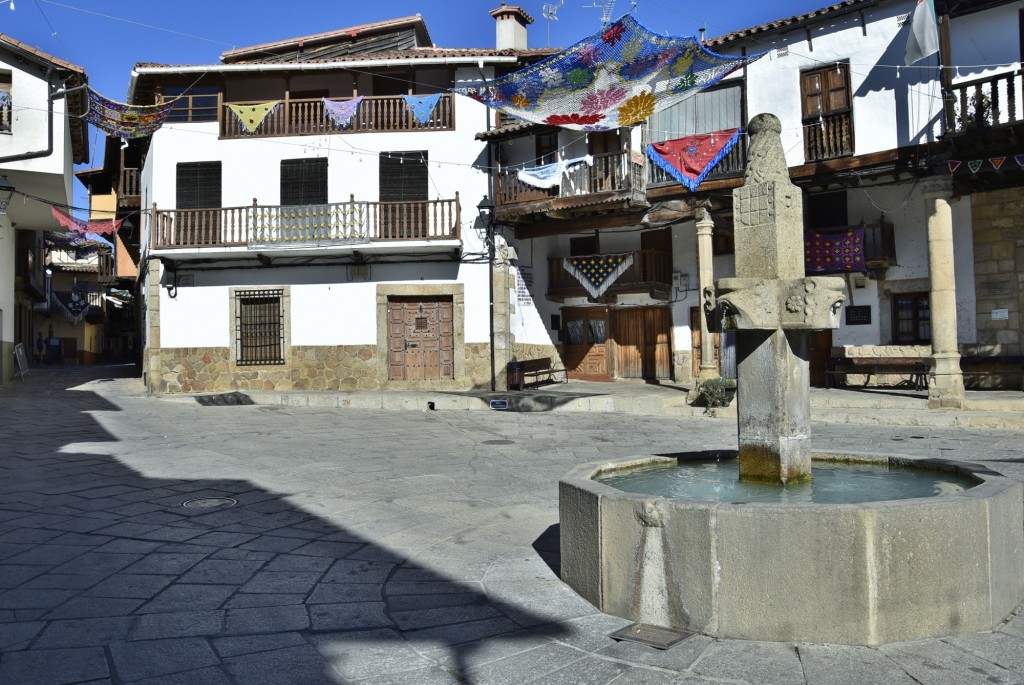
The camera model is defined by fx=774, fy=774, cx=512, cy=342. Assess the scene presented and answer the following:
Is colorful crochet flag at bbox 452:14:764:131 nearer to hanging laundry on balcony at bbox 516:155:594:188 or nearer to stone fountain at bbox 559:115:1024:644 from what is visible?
hanging laundry on balcony at bbox 516:155:594:188

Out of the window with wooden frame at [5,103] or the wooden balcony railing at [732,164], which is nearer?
the wooden balcony railing at [732,164]

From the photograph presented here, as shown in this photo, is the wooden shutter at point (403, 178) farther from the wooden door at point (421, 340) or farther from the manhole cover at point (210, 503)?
the manhole cover at point (210, 503)

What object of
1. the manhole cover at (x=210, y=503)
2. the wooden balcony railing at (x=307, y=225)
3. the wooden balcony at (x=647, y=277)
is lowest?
the manhole cover at (x=210, y=503)

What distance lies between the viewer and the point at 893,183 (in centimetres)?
1522

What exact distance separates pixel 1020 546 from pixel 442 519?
3774mm

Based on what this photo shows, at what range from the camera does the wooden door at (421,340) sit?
19.1 m

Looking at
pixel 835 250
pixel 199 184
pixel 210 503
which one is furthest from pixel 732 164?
pixel 199 184

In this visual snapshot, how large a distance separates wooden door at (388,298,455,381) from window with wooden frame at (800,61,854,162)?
9.00 meters

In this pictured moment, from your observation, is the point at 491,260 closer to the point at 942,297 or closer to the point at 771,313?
the point at 942,297

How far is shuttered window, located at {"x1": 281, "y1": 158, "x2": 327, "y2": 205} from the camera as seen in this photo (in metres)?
19.2

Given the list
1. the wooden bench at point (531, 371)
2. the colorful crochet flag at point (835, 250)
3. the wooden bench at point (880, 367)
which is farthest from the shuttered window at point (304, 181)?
the wooden bench at point (880, 367)

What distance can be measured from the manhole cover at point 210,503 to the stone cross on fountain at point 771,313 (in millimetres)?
4231

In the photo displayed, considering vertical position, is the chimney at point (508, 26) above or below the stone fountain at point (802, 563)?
A: above

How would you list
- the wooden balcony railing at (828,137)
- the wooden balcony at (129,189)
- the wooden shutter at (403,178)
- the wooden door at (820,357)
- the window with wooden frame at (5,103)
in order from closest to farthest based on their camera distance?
the wooden balcony railing at (828,137) < the window with wooden frame at (5,103) < the wooden door at (820,357) < the wooden shutter at (403,178) < the wooden balcony at (129,189)
